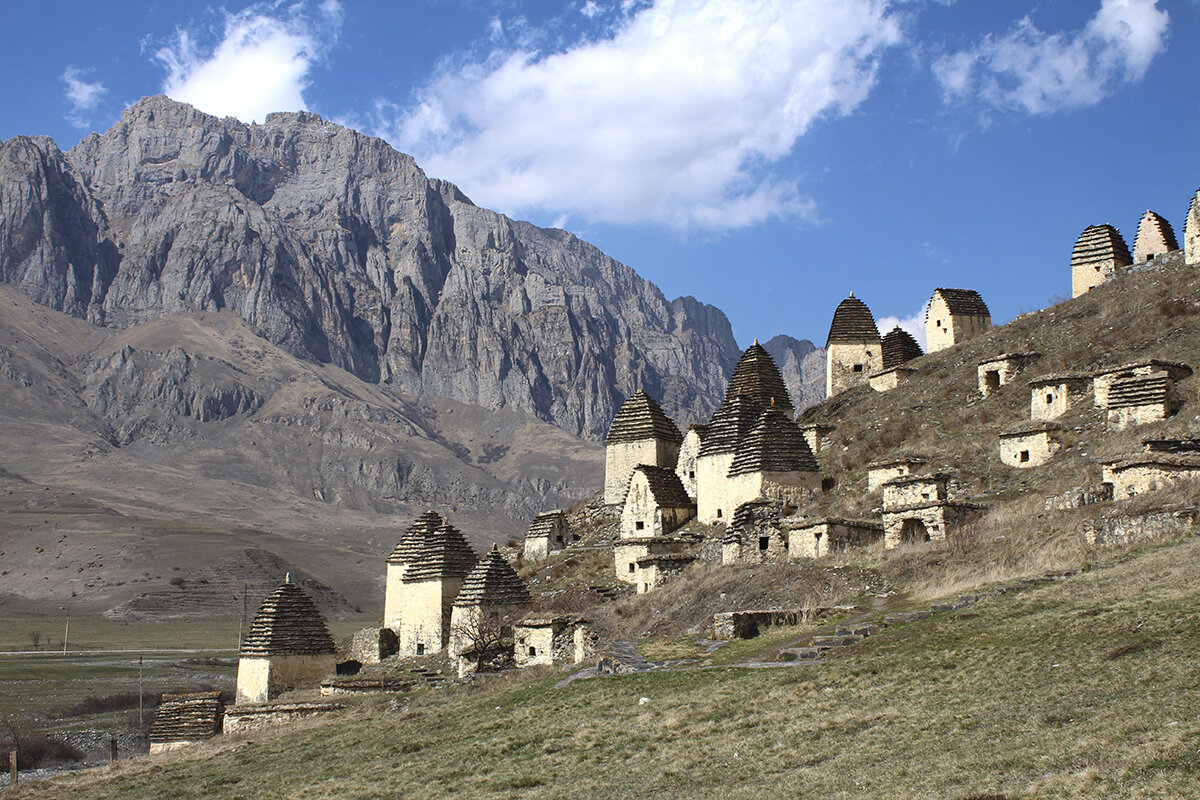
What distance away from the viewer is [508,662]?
92.8 feet

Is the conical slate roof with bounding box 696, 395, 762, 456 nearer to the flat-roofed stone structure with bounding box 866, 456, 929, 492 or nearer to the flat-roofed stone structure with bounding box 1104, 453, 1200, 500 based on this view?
the flat-roofed stone structure with bounding box 866, 456, 929, 492

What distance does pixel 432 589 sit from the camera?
117ft

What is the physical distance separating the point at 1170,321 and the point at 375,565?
379 feet

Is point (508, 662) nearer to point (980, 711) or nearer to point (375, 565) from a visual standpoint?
point (980, 711)

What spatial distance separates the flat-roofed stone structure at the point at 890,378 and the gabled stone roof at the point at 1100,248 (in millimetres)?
11138

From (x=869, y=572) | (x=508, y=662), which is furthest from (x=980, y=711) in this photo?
(x=508, y=662)

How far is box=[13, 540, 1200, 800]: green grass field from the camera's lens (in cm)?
1110

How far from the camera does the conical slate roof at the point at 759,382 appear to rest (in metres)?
48.2

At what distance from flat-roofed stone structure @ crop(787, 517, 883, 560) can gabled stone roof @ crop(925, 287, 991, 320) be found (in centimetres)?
2791


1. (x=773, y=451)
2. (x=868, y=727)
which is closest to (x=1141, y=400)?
(x=773, y=451)

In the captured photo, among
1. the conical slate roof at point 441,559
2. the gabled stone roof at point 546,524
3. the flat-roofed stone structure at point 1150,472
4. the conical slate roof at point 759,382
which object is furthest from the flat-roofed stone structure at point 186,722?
the conical slate roof at point 759,382

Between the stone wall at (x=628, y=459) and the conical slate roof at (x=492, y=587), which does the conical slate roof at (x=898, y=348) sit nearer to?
the stone wall at (x=628, y=459)

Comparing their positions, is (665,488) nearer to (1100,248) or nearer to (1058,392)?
(1058,392)

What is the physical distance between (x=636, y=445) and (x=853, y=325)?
1306cm
